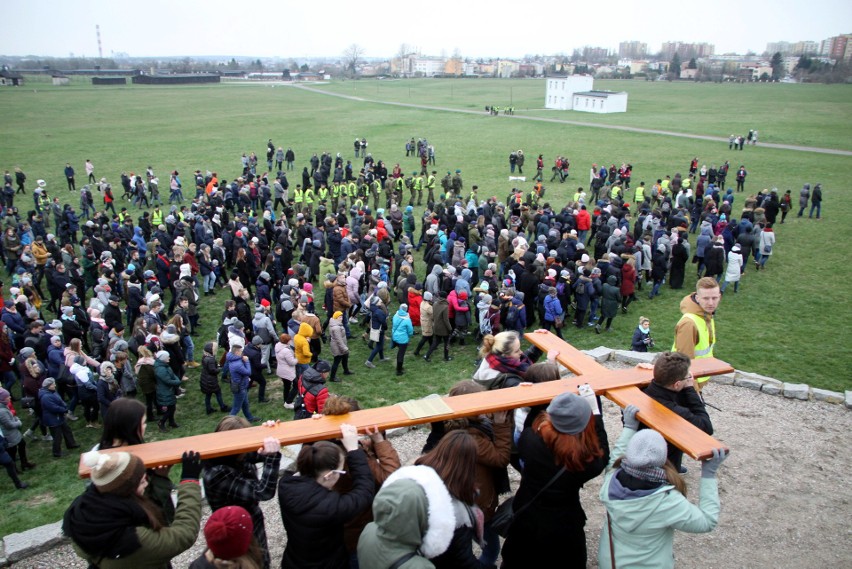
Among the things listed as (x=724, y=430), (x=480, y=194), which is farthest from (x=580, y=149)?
(x=724, y=430)

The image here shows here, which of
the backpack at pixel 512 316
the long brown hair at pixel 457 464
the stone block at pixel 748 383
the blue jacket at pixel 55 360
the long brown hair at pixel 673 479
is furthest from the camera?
the backpack at pixel 512 316

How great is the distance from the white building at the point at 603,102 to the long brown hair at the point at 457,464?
5840 cm

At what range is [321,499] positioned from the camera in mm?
→ 3350

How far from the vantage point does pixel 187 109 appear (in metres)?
63.3

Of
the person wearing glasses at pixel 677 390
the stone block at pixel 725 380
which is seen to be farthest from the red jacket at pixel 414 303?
the person wearing glasses at pixel 677 390

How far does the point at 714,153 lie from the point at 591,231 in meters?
20.9

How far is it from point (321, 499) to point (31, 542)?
3.97 meters

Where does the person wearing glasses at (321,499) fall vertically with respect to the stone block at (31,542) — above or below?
above

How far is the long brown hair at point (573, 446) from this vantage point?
11.7ft

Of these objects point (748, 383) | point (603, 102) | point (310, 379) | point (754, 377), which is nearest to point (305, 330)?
point (310, 379)

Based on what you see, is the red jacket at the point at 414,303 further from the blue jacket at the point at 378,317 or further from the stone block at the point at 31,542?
the stone block at the point at 31,542

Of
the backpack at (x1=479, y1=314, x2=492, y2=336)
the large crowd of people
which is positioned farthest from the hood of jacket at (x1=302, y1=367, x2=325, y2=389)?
the backpack at (x1=479, y1=314, x2=492, y2=336)

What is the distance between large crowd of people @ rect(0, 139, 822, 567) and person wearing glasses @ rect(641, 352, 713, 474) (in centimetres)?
74

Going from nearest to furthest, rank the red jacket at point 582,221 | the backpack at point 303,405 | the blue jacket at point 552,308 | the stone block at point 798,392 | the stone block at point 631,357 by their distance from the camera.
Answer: the backpack at point 303,405
the stone block at point 798,392
the stone block at point 631,357
the blue jacket at point 552,308
the red jacket at point 582,221
